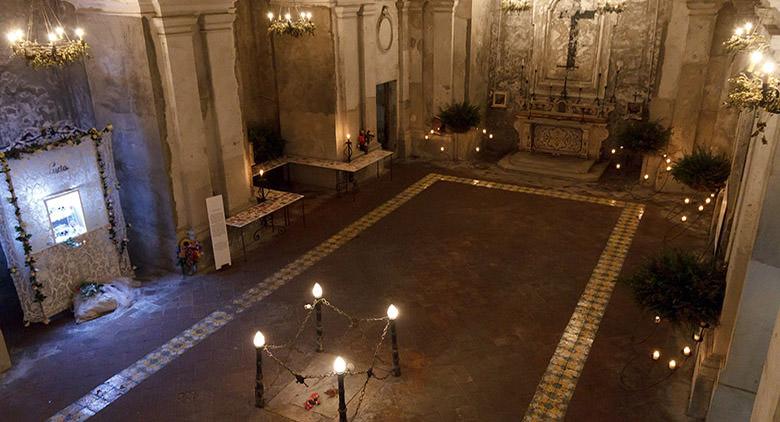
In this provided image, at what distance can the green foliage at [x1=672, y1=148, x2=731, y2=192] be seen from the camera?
1049 cm

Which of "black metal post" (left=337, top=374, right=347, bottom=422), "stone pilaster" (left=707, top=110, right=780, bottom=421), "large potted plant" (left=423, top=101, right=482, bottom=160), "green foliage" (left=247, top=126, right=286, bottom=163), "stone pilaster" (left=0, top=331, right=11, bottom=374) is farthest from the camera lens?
"large potted plant" (left=423, top=101, right=482, bottom=160)

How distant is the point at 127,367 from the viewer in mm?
7984

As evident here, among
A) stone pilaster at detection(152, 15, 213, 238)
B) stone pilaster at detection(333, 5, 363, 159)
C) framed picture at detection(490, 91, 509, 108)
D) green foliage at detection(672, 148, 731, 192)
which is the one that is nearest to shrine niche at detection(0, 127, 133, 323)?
stone pilaster at detection(152, 15, 213, 238)

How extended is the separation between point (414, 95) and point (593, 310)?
932cm

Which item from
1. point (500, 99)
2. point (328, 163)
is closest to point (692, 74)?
point (500, 99)

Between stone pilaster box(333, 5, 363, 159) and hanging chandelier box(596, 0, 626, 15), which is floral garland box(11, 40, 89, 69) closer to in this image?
stone pilaster box(333, 5, 363, 159)

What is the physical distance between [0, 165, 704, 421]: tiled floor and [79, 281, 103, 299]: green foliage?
0.55 m

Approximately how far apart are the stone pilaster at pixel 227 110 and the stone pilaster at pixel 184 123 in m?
→ 0.32

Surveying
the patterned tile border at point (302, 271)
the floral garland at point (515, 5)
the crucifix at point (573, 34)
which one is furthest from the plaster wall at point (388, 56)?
the crucifix at point (573, 34)

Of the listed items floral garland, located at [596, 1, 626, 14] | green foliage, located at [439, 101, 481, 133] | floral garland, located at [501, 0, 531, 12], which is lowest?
green foliage, located at [439, 101, 481, 133]

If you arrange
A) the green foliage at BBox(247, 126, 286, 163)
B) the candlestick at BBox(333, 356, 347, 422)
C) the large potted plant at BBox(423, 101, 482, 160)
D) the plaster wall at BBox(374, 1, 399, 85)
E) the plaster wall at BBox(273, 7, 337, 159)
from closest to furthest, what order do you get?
1. the candlestick at BBox(333, 356, 347, 422)
2. the plaster wall at BBox(273, 7, 337, 159)
3. the green foliage at BBox(247, 126, 286, 163)
4. the plaster wall at BBox(374, 1, 399, 85)
5. the large potted plant at BBox(423, 101, 482, 160)

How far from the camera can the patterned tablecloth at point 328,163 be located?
45.0 feet

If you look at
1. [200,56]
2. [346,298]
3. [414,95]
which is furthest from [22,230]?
[414,95]

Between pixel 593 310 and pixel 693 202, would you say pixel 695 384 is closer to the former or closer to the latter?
pixel 593 310
